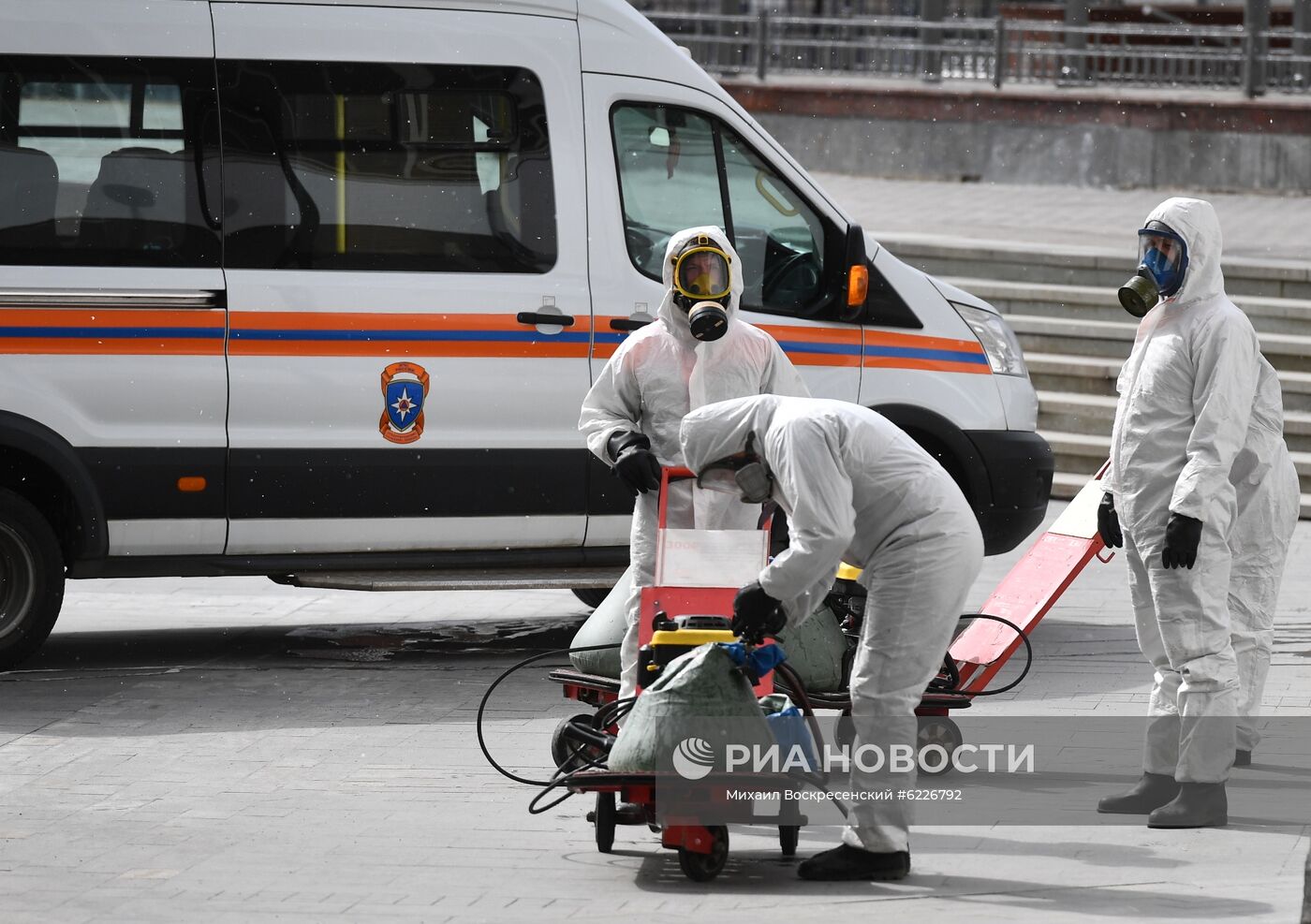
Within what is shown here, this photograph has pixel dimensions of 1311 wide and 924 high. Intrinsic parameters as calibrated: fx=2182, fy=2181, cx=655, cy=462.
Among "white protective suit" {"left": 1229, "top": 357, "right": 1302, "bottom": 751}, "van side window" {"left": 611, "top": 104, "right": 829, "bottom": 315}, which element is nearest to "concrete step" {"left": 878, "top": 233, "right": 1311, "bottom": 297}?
"van side window" {"left": 611, "top": 104, "right": 829, "bottom": 315}

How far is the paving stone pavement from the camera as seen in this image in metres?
5.79

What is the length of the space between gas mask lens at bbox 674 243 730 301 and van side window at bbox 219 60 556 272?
2030mm

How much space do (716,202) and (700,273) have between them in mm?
2193

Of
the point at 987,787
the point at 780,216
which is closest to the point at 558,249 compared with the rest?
the point at 780,216

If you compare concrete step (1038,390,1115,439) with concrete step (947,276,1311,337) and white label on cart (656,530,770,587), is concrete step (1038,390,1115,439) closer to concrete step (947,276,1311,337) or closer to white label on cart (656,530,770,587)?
concrete step (947,276,1311,337)

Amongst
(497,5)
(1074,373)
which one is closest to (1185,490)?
(497,5)

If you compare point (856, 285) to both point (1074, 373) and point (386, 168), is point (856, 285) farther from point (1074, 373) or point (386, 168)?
point (1074, 373)

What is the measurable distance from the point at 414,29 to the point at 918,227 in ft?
30.8

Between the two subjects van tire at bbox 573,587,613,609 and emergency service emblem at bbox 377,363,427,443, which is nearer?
emergency service emblem at bbox 377,363,427,443

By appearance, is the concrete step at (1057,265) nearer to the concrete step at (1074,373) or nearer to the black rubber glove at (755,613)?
the concrete step at (1074,373)

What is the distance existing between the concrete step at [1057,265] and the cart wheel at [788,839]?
30.0ft

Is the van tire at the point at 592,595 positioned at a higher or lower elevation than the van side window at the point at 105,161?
lower

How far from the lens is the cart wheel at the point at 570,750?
6.48 metres

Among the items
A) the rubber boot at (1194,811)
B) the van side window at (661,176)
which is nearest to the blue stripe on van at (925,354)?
the van side window at (661,176)
